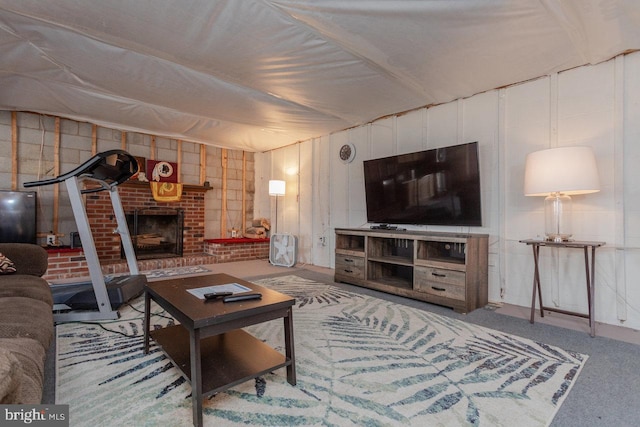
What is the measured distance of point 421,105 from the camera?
3.67 m

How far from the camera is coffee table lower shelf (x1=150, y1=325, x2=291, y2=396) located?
1.42 m

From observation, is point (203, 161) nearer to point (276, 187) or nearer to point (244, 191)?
point (244, 191)

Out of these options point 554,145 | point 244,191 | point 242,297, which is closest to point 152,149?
point 244,191

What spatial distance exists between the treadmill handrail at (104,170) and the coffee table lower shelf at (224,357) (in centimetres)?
143

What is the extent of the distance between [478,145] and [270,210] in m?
3.99

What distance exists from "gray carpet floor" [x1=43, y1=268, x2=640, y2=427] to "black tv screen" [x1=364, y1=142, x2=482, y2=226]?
39.7 inches

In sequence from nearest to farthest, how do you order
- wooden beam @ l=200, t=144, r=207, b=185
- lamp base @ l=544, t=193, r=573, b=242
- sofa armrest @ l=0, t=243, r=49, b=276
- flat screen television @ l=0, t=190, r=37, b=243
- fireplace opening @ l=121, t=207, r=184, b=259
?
sofa armrest @ l=0, t=243, r=49, b=276 < lamp base @ l=544, t=193, r=573, b=242 < flat screen television @ l=0, t=190, r=37, b=243 < fireplace opening @ l=121, t=207, r=184, b=259 < wooden beam @ l=200, t=144, r=207, b=185

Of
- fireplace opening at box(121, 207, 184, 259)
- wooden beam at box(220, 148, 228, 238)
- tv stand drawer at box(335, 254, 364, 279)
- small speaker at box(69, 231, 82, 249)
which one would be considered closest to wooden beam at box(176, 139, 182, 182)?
fireplace opening at box(121, 207, 184, 259)

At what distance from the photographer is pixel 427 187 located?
138 inches

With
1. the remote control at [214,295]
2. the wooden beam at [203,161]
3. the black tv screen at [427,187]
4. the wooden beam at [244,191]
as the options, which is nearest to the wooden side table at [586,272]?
the black tv screen at [427,187]

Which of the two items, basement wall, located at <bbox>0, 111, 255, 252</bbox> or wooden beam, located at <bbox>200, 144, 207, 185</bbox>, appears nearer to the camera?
basement wall, located at <bbox>0, 111, 255, 252</bbox>

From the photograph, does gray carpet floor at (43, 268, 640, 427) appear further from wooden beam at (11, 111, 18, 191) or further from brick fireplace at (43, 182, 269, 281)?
wooden beam at (11, 111, 18, 191)

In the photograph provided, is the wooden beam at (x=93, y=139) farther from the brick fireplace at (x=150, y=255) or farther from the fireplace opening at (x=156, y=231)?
the fireplace opening at (x=156, y=231)

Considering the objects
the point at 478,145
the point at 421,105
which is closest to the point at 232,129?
the point at 421,105
